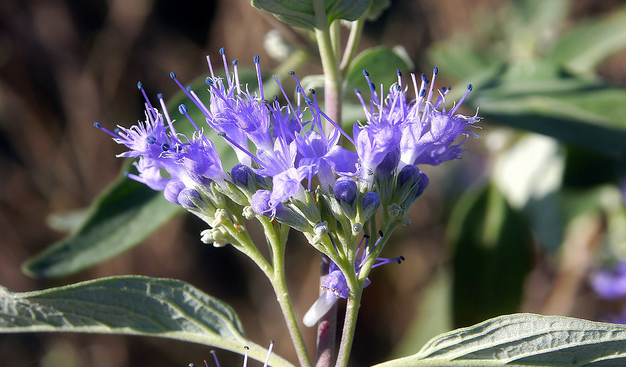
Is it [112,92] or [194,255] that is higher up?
[112,92]

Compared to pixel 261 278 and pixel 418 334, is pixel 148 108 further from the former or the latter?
pixel 261 278

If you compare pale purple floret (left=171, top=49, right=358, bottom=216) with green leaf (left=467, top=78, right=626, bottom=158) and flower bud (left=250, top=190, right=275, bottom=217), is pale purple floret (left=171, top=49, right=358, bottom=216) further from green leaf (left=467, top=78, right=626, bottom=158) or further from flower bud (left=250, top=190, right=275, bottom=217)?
green leaf (left=467, top=78, right=626, bottom=158)

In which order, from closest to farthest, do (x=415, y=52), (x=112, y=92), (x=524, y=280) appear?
1. (x=524, y=280)
2. (x=112, y=92)
3. (x=415, y=52)

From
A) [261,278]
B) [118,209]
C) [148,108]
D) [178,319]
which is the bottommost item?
[178,319]

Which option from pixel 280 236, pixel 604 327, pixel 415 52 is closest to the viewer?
pixel 604 327

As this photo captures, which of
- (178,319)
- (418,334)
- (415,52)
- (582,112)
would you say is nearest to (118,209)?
(178,319)

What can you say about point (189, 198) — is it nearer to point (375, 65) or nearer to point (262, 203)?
point (262, 203)

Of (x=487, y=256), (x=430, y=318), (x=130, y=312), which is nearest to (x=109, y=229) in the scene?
(x=130, y=312)
